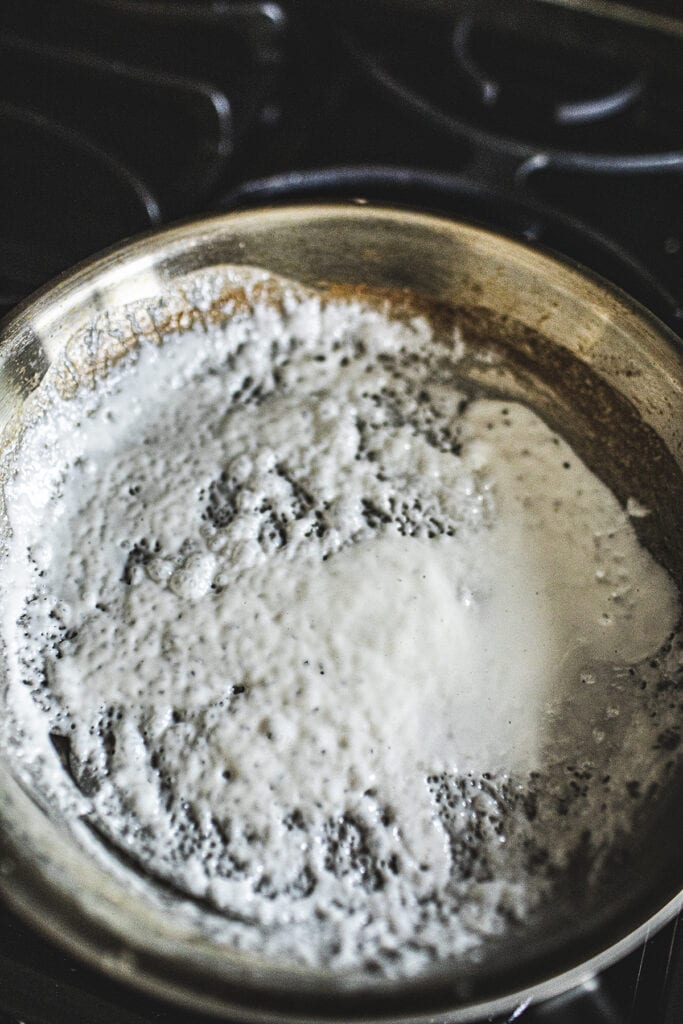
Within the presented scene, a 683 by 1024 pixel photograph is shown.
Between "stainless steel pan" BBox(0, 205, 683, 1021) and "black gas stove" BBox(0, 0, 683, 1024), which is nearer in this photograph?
"stainless steel pan" BBox(0, 205, 683, 1021)

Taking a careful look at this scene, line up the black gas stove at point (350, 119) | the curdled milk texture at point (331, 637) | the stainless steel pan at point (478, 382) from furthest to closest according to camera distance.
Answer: the black gas stove at point (350, 119) → the curdled milk texture at point (331, 637) → the stainless steel pan at point (478, 382)

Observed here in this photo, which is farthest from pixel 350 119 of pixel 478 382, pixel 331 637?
pixel 331 637

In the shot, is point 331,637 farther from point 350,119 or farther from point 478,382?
point 350,119

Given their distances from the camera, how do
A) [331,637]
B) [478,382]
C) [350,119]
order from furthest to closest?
[350,119]
[478,382]
[331,637]

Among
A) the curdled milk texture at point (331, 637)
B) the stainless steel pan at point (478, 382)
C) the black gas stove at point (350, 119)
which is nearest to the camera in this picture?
the stainless steel pan at point (478, 382)

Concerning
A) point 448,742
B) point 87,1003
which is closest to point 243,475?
point 448,742

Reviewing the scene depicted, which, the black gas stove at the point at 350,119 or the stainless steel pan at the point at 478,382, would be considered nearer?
the stainless steel pan at the point at 478,382
